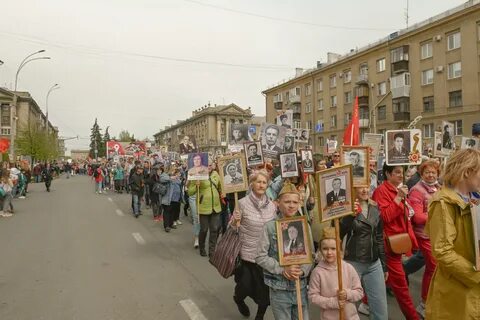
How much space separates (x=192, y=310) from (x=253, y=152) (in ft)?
12.5

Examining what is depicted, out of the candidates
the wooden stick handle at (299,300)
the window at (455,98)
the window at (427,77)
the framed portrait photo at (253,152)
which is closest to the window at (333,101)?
the window at (427,77)

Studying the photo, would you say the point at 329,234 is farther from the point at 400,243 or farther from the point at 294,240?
the point at 400,243

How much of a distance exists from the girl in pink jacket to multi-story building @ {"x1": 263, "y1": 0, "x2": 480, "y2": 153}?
2368 centimetres

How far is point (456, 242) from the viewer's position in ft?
8.97

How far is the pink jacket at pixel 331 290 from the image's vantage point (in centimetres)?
361

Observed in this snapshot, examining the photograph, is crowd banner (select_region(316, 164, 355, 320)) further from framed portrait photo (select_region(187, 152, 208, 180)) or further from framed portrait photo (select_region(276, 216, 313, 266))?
framed portrait photo (select_region(187, 152, 208, 180))

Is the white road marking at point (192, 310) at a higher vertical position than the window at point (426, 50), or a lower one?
lower

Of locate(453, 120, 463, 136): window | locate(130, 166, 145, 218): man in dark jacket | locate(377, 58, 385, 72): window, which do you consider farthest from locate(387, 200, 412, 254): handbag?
locate(377, 58, 385, 72): window

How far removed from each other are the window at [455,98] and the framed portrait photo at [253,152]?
109ft

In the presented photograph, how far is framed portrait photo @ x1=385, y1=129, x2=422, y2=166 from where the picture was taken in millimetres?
6453

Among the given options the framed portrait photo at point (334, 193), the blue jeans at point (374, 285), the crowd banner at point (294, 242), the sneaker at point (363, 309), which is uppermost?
the framed portrait photo at point (334, 193)

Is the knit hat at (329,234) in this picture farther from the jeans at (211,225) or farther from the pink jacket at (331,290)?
the jeans at (211,225)

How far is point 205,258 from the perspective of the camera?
27.1ft

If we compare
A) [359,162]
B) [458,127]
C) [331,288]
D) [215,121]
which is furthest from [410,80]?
[215,121]
